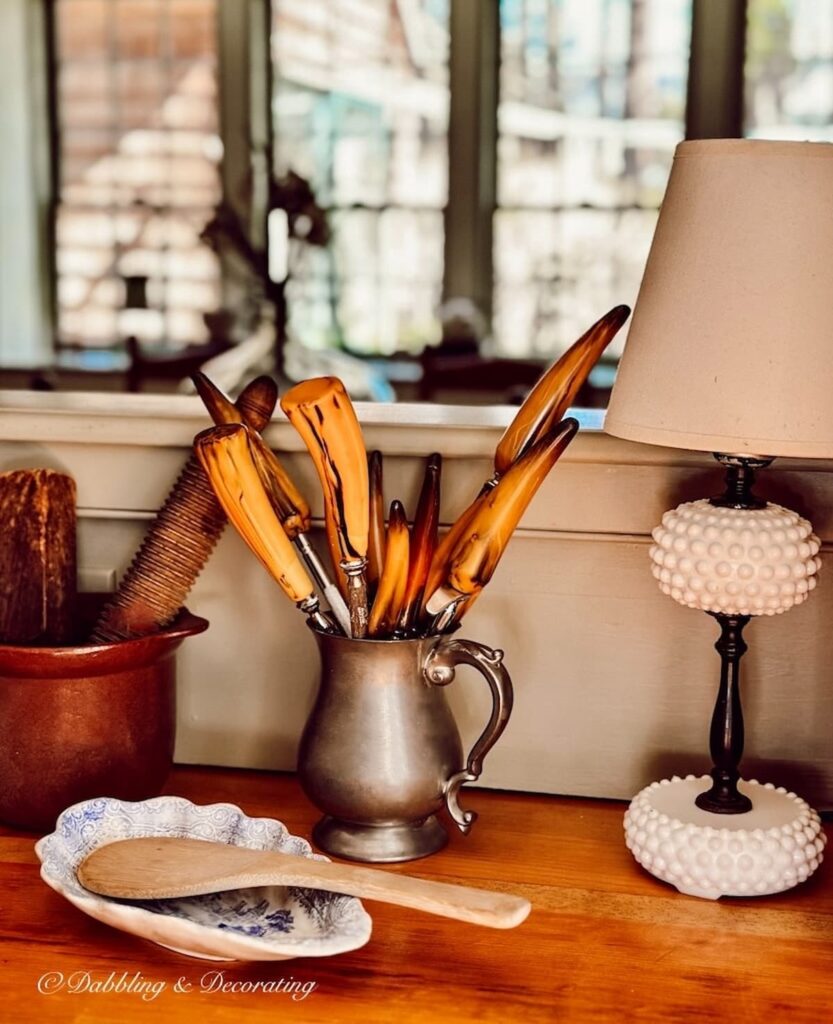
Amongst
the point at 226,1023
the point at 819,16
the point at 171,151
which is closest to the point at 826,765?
the point at 226,1023

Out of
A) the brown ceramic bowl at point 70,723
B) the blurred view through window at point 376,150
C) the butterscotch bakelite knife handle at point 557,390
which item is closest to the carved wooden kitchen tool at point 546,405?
the butterscotch bakelite knife handle at point 557,390

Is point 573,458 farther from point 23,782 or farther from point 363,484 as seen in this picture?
point 23,782

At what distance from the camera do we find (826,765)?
1006 millimetres

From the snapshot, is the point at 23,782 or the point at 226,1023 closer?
the point at 226,1023

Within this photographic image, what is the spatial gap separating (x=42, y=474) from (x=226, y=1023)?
1.40 feet

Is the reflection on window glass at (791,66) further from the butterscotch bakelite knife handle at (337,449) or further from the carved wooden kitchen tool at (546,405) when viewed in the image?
the butterscotch bakelite knife handle at (337,449)

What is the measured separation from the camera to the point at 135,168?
4898 mm

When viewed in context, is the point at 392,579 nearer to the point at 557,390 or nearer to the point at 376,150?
the point at 557,390

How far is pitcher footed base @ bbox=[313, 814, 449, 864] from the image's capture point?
90 cm

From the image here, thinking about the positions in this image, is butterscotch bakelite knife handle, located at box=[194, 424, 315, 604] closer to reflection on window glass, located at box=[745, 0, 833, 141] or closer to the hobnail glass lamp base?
the hobnail glass lamp base

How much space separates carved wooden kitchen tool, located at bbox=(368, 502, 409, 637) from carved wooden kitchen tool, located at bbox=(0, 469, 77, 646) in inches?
9.6

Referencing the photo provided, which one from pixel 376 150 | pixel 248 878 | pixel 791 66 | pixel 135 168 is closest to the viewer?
pixel 248 878

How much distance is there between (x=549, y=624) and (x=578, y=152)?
150 inches

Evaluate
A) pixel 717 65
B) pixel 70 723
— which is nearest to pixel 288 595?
pixel 70 723
